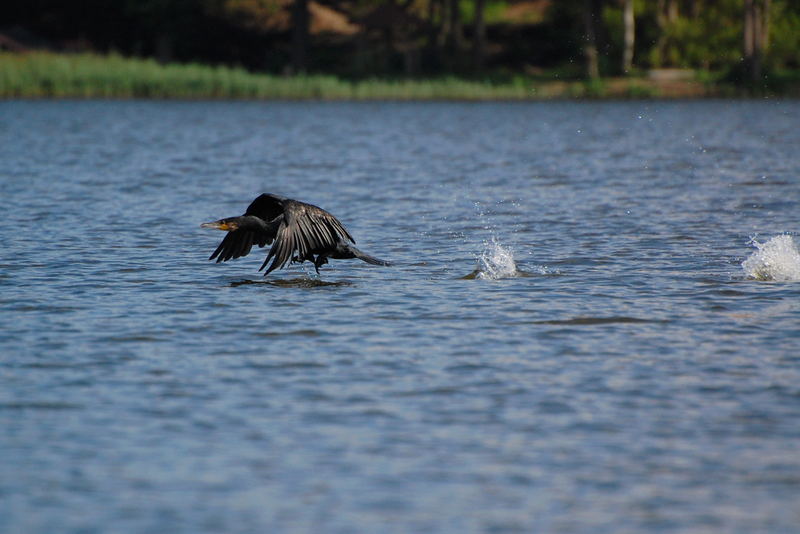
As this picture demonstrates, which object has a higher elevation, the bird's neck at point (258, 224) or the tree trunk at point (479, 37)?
the tree trunk at point (479, 37)

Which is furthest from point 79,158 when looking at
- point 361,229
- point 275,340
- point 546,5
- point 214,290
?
point 546,5

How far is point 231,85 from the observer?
55.4 m

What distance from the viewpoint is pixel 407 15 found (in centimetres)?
7356

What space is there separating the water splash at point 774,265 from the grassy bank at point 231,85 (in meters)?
42.4

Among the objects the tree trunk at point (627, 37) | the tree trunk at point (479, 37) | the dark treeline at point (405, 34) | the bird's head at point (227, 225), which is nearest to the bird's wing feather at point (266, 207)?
the bird's head at point (227, 225)

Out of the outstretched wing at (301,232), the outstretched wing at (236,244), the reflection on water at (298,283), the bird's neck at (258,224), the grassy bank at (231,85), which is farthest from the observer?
the grassy bank at (231,85)

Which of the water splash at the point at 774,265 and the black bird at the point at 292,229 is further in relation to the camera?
the water splash at the point at 774,265

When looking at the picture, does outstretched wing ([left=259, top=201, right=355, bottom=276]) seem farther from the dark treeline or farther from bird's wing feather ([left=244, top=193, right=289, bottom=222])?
the dark treeline

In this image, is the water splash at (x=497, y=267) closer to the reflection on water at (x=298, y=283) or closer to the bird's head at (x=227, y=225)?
the reflection on water at (x=298, y=283)

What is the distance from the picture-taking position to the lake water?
6.42m

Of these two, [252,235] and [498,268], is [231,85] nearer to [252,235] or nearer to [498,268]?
[252,235]

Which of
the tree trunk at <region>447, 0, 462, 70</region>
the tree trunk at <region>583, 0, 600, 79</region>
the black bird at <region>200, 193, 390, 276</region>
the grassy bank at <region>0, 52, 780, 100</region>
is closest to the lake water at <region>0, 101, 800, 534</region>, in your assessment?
the black bird at <region>200, 193, 390, 276</region>

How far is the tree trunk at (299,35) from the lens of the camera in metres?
69.9

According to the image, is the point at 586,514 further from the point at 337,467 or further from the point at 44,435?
the point at 44,435
